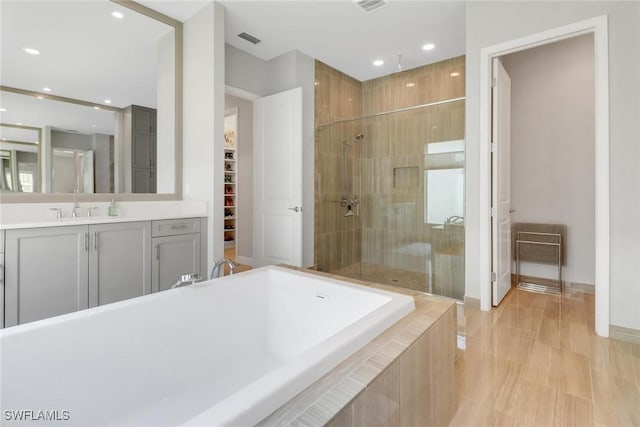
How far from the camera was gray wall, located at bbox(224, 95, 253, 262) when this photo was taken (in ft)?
15.4

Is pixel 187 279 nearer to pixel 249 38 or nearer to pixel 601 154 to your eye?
pixel 601 154

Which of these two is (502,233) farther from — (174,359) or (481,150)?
(174,359)

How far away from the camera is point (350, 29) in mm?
3312

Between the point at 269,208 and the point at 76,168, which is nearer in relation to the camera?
the point at 76,168

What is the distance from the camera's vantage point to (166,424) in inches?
48.9

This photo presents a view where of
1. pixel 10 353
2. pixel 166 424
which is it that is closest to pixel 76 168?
pixel 10 353

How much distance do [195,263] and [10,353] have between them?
187 centimetres

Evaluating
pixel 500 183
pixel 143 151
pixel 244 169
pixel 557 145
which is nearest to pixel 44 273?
pixel 143 151

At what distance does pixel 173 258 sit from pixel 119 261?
0.44 metres

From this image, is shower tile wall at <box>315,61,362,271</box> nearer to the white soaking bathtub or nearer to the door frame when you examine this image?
the white soaking bathtub

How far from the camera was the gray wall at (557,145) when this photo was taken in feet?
10.3

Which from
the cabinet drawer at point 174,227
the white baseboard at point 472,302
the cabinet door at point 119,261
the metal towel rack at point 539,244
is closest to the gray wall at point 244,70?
the cabinet drawer at point 174,227

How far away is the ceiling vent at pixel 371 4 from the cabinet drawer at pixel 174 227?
2.51 meters

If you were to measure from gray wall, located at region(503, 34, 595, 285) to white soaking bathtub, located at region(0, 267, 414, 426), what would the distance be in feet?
9.47
